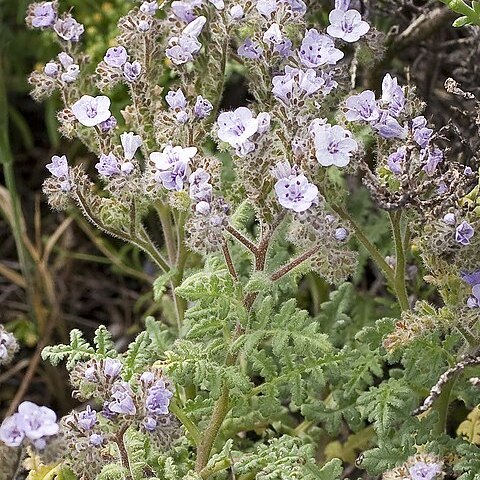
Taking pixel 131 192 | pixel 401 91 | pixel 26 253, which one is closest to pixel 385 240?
pixel 401 91

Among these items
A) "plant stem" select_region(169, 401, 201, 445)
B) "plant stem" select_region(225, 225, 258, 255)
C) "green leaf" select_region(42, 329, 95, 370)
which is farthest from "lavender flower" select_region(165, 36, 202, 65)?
"plant stem" select_region(169, 401, 201, 445)

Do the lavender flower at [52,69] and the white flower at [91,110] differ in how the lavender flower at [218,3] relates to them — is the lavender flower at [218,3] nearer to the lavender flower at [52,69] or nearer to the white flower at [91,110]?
the white flower at [91,110]

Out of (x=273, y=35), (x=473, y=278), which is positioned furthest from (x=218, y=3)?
(x=473, y=278)

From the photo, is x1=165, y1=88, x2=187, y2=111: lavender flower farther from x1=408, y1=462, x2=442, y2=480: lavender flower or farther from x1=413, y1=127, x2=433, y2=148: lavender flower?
x1=408, y1=462, x2=442, y2=480: lavender flower

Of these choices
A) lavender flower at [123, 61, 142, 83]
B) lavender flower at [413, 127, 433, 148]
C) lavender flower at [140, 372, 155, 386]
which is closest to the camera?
lavender flower at [140, 372, 155, 386]

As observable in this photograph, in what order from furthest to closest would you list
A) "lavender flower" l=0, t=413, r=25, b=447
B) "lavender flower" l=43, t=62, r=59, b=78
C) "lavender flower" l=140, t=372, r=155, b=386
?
"lavender flower" l=43, t=62, r=59, b=78 → "lavender flower" l=140, t=372, r=155, b=386 → "lavender flower" l=0, t=413, r=25, b=447

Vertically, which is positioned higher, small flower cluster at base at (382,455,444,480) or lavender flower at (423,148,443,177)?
lavender flower at (423,148,443,177)

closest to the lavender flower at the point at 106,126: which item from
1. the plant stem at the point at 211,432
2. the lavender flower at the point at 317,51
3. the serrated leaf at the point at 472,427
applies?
the lavender flower at the point at 317,51

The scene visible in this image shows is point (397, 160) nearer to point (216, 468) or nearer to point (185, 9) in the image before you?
point (185, 9)
